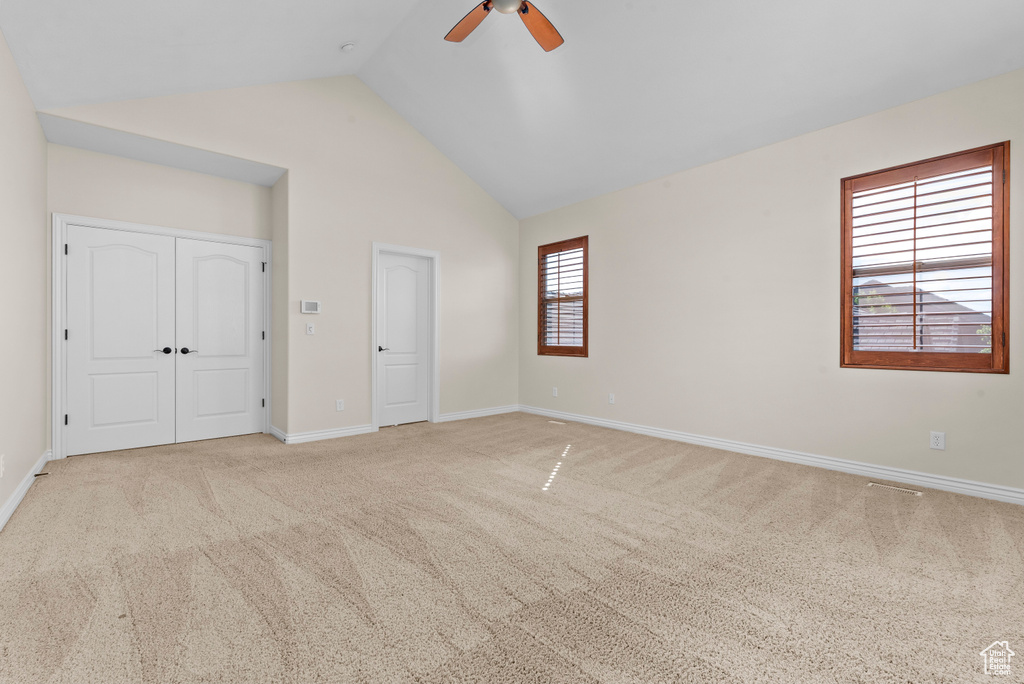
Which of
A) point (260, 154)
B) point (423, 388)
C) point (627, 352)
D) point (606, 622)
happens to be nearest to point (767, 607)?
point (606, 622)

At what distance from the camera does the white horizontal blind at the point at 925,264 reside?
3111 millimetres

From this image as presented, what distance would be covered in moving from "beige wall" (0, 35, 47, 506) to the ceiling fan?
2578 mm

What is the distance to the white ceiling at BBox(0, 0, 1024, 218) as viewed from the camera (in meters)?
2.84

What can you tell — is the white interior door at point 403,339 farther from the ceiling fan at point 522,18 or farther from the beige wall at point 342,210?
the ceiling fan at point 522,18

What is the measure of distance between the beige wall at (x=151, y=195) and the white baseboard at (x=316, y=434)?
2.10 meters

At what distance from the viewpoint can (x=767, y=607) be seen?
1.83 m

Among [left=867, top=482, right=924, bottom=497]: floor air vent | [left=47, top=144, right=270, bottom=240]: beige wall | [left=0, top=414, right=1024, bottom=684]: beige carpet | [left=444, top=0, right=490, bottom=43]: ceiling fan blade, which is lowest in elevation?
[left=0, top=414, right=1024, bottom=684]: beige carpet

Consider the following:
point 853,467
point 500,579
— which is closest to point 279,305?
point 500,579

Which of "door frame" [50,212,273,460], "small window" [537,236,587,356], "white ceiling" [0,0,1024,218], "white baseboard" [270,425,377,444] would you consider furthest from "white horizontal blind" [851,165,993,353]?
"door frame" [50,212,273,460]

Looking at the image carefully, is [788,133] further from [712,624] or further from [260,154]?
[260,154]

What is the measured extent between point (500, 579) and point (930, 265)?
3622mm

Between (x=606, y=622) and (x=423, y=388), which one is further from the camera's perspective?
(x=423, y=388)

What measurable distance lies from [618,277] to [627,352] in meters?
0.86

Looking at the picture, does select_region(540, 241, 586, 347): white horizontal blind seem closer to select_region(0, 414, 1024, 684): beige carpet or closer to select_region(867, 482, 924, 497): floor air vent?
select_region(0, 414, 1024, 684): beige carpet
